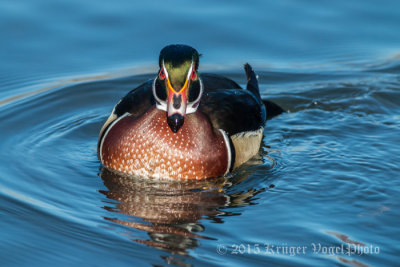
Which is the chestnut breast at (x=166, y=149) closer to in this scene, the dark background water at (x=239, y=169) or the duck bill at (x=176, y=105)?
the dark background water at (x=239, y=169)

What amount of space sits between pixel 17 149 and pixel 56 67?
9.15ft

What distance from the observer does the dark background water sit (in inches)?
248

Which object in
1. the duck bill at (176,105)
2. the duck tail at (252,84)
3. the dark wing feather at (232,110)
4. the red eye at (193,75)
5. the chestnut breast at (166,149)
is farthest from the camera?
the duck tail at (252,84)

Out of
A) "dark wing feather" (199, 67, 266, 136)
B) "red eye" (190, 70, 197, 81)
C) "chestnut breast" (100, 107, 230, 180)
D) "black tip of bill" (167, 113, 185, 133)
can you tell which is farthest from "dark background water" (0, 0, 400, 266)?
"red eye" (190, 70, 197, 81)

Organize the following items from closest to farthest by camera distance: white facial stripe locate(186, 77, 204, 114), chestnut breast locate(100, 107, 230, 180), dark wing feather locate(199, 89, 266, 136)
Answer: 1. chestnut breast locate(100, 107, 230, 180)
2. white facial stripe locate(186, 77, 204, 114)
3. dark wing feather locate(199, 89, 266, 136)

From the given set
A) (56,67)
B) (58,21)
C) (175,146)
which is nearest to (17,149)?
(175,146)

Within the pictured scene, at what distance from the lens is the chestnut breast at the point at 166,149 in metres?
7.70

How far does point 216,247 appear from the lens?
6215mm

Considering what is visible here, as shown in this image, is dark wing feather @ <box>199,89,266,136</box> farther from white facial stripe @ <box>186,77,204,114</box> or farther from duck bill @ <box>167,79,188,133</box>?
duck bill @ <box>167,79,188,133</box>

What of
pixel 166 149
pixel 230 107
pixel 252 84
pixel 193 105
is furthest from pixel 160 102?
pixel 252 84

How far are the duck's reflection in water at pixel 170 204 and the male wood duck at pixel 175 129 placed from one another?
136 millimetres

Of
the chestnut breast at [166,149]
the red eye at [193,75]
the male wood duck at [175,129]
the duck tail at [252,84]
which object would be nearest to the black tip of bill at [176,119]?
the male wood duck at [175,129]

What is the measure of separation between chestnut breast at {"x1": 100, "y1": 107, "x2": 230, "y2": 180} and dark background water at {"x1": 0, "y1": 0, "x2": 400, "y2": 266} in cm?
15

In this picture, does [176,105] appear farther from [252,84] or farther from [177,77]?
[252,84]
